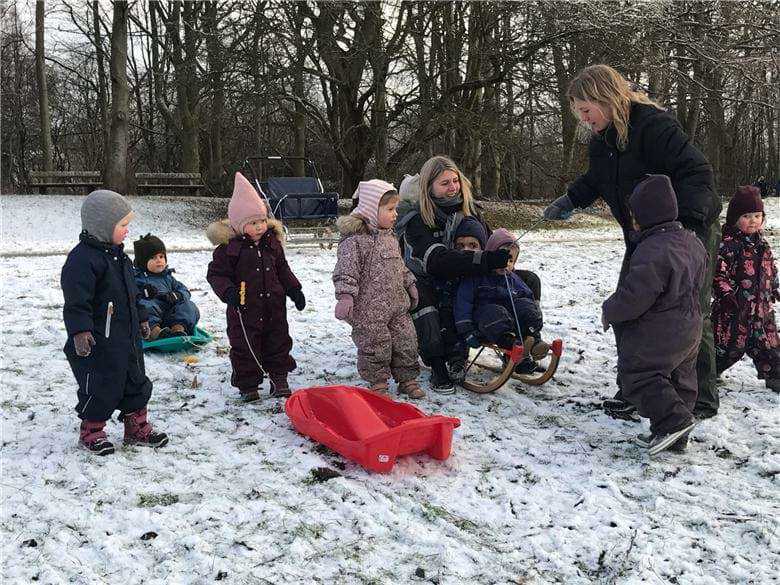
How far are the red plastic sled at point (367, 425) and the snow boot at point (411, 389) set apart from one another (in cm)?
57

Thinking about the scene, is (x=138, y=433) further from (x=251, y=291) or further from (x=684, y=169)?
(x=684, y=169)

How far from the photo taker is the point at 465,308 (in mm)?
4422

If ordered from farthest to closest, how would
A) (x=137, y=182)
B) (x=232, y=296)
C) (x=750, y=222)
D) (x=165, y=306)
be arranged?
(x=137, y=182) → (x=165, y=306) → (x=750, y=222) → (x=232, y=296)

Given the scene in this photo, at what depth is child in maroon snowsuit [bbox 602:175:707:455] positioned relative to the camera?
11.0ft

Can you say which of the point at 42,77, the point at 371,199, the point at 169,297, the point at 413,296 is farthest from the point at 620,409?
the point at 42,77

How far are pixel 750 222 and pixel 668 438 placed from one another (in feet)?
5.86

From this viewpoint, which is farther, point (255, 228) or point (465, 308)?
point (465, 308)

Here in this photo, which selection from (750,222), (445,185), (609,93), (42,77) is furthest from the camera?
(42,77)

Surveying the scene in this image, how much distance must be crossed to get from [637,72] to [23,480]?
45.3 feet

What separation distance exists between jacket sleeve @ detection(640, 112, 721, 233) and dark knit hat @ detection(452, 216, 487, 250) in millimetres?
1217

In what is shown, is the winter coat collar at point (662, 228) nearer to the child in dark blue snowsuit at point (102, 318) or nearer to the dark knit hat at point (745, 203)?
the dark knit hat at point (745, 203)

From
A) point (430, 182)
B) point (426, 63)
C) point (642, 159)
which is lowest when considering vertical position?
point (430, 182)

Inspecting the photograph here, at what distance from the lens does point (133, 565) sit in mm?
2441

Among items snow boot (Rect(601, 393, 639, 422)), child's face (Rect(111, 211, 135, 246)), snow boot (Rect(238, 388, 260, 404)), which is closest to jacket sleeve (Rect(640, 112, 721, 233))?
snow boot (Rect(601, 393, 639, 422))
